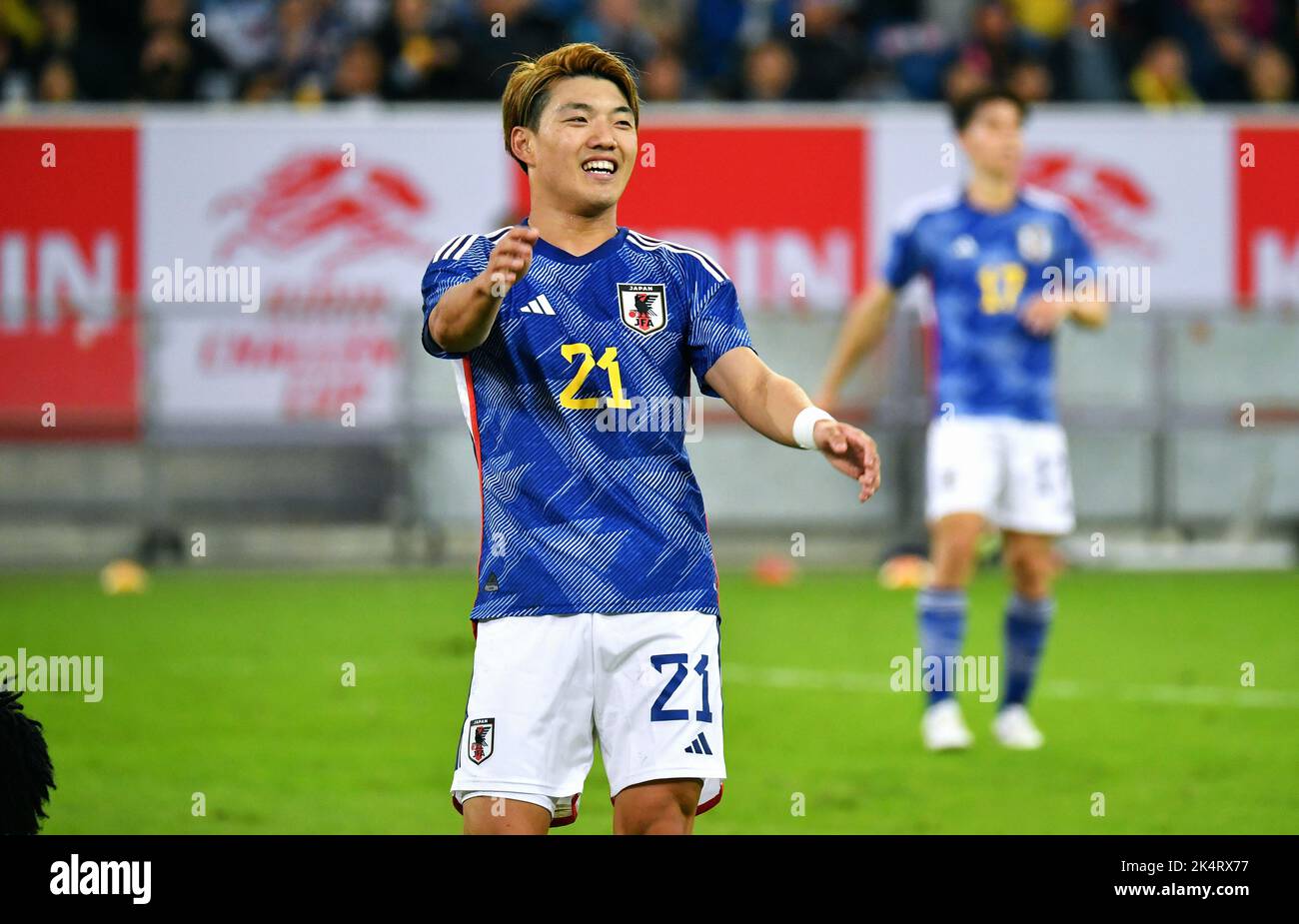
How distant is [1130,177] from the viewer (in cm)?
1538

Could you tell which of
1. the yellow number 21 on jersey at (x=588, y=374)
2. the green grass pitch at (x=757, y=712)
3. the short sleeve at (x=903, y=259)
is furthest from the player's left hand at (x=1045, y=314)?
the yellow number 21 on jersey at (x=588, y=374)

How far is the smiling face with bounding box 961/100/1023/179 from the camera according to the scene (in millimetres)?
8414

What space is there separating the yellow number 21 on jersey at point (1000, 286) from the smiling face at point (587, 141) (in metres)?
4.37

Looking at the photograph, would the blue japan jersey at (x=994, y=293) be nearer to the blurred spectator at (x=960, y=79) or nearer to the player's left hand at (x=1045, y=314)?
the player's left hand at (x=1045, y=314)

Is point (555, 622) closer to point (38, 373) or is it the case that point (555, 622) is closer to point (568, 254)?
point (568, 254)

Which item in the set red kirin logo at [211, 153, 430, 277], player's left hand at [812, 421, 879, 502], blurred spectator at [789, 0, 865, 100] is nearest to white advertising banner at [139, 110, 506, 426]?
red kirin logo at [211, 153, 430, 277]

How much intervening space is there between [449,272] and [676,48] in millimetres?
12707

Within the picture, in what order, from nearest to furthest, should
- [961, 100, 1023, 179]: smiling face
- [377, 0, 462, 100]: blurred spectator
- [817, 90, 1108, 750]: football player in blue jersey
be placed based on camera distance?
1. [817, 90, 1108, 750]: football player in blue jersey
2. [961, 100, 1023, 179]: smiling face
3. [377, 0, 462, 100]: blurred spectator

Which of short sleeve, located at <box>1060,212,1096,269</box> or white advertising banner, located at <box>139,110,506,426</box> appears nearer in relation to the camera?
short sleeve, located at <box>1060,212,1096,269</box>

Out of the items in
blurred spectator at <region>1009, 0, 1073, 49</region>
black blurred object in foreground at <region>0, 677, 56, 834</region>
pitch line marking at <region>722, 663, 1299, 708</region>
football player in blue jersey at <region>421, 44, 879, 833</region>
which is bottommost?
pitch line marking at <region>722, 663, 1299, 708</region>

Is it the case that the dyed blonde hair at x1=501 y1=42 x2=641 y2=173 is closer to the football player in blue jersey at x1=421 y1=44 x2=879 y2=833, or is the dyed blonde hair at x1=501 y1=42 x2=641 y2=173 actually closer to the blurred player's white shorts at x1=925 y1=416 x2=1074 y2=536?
the football player in blue jersey at x1=421 y1=44 x2=879 y2=833

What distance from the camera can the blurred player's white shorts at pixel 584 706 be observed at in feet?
13.9

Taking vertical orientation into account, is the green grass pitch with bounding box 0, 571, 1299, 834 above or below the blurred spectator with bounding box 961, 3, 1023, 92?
below

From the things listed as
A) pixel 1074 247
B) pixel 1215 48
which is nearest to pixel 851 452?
pixel 1074 247
